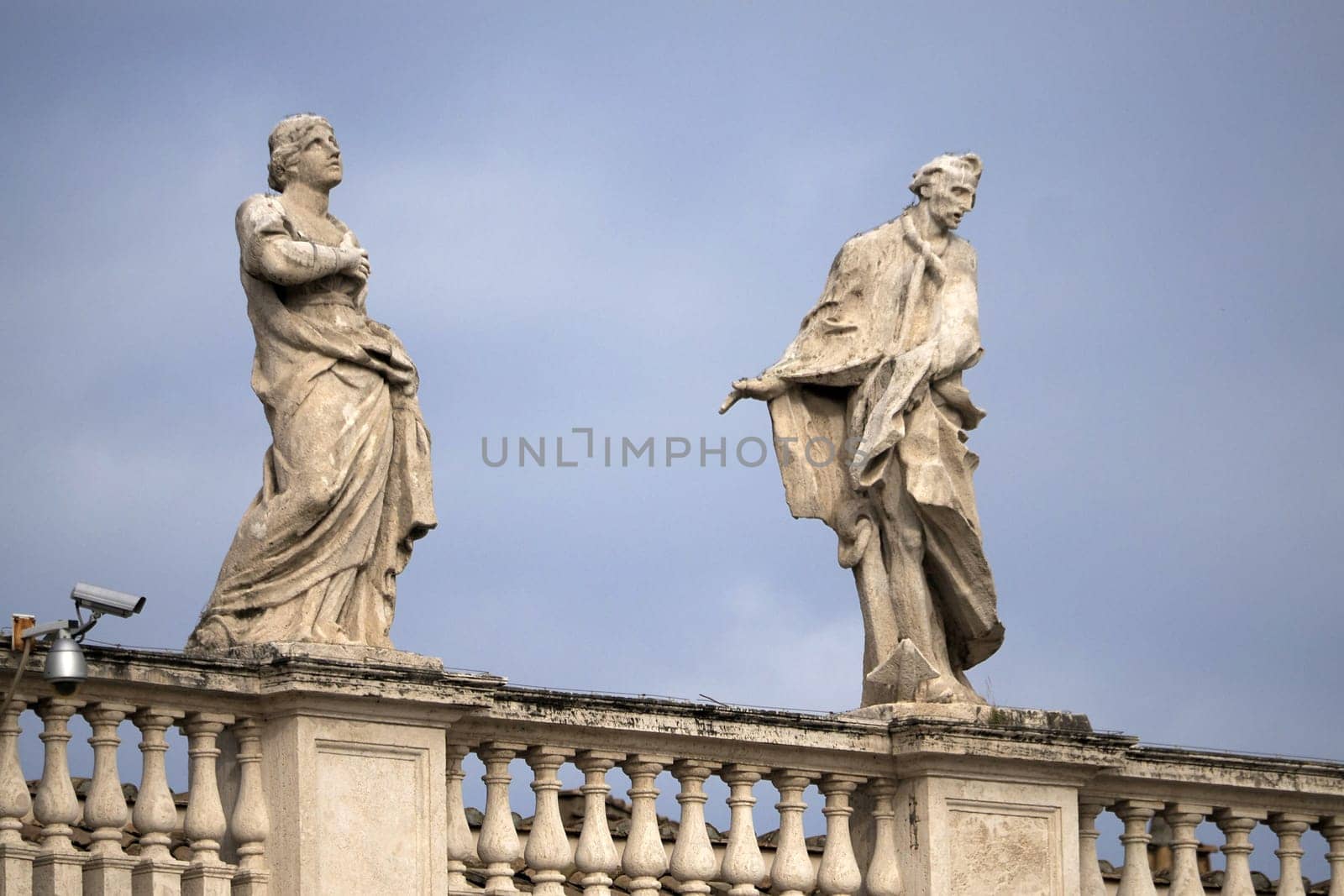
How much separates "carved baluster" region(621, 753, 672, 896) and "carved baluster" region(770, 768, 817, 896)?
64 centimetres

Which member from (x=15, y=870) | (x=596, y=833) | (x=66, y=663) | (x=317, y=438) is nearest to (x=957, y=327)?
(x=596, y=833)

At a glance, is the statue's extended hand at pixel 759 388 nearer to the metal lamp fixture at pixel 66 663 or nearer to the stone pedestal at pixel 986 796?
the stone pedestal at pixel 986 796

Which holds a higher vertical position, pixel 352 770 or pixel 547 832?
pixel 352 770

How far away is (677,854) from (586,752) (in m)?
0.67

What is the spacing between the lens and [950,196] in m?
15.8

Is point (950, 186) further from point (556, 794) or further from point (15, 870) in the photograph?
point (15, 870)

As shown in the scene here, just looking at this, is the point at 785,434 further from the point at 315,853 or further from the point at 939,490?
the point at 315,853

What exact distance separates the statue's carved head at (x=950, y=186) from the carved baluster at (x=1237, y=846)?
11.2 ft

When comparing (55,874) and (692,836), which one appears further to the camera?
(692,836)

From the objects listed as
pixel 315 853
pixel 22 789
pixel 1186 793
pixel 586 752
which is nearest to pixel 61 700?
pixel 22 789

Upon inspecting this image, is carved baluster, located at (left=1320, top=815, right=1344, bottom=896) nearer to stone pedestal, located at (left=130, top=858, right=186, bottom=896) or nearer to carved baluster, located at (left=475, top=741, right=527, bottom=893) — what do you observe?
carved baluster, located at (left=475, top=741, right=527, bottom=893)

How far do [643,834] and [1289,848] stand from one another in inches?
161

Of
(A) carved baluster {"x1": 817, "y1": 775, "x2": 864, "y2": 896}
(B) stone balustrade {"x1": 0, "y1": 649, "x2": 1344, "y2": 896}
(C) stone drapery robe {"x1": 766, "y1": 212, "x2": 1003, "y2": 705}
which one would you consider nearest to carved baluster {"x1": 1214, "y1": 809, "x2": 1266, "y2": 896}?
(B) stone balustrade {"x1": 0, "y1": 649, "x2": 1344, "y2": 896}

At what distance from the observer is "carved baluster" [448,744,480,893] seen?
537 inches
